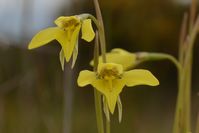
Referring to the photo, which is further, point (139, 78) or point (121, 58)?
point (121, 58)

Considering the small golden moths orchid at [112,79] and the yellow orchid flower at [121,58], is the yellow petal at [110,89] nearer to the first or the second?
the small golden moths orchid at [112,79]

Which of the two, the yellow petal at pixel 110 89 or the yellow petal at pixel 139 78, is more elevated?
the yellow petal at pixel 139 78

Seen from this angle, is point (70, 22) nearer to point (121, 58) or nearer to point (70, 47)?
point (70, 47)

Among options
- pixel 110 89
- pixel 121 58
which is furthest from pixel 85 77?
pixel 121 58

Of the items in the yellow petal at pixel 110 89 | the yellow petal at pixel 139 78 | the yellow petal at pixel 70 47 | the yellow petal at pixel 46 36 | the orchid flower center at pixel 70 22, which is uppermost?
the orchid flower center at pixel 70 22

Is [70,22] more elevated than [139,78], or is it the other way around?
[70,22]

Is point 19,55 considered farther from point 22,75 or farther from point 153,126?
point 153,126

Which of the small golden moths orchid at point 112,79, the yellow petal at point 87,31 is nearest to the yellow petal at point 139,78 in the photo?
the small golden moths orchid at point 112,79
